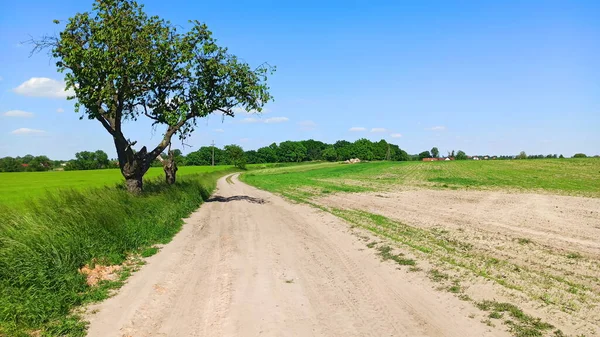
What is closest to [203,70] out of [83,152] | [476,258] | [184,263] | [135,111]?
[135,111]

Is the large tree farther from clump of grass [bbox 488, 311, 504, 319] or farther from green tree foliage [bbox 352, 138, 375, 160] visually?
green tree foliage [bbox 352, 138, 375, 160]

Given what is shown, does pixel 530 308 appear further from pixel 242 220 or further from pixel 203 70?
pixel 203 70

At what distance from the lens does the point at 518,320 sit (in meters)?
6.61

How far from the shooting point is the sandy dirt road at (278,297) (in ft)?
21.2

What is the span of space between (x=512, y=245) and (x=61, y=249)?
40.8 feet

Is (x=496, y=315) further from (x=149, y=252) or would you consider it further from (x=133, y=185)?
(x=133, y=185)

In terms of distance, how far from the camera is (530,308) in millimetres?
7098

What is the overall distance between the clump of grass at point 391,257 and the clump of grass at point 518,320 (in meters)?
2.96

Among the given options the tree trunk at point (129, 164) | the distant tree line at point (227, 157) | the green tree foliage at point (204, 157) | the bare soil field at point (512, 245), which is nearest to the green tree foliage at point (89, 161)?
the distant tree line at point (227, 157)

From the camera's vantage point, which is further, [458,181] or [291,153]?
[291,153]

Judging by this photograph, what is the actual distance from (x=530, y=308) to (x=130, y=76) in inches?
747

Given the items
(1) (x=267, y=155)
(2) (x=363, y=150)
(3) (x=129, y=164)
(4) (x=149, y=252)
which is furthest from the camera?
(2) (x=363, y=150)

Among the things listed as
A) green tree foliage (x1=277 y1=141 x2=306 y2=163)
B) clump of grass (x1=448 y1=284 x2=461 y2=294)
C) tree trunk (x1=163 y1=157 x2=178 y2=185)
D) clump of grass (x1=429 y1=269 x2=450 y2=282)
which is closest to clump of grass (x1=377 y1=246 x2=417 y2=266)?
clump of grass (x1=429 y1=269 x2=450 y2=282)

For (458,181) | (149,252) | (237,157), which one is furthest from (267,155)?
(149,252)
